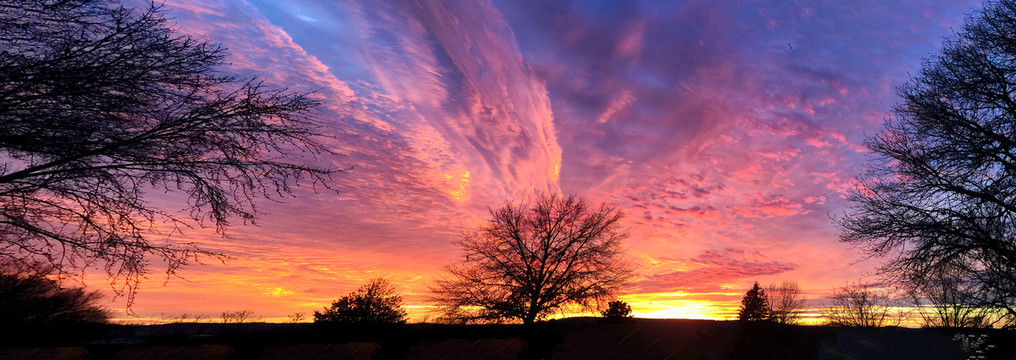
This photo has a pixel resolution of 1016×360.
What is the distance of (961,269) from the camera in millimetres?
11664

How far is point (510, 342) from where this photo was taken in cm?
1341

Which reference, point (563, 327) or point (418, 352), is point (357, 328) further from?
point (563, 327)

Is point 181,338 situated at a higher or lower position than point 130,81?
lower

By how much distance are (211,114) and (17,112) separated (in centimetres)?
185

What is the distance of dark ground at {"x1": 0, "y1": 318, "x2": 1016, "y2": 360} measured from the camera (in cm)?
973

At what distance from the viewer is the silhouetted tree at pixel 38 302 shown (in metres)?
5.67

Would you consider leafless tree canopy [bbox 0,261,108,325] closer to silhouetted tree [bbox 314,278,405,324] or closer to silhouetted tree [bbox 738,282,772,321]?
silhouetted tree [bbox 314,278,405,324]

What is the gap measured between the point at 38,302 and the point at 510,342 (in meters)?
14.0

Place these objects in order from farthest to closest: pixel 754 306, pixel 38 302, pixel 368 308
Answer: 1. pixel 754 306
2. pixel 368 308
3. pixel 38 302

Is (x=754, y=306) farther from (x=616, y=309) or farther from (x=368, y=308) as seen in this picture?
(x=368, y=308)

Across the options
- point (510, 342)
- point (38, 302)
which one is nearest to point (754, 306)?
point (510, 342)

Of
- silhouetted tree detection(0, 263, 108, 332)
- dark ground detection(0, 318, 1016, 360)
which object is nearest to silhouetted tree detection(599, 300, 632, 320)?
dark ground detection(0, 318, 1016, 360)

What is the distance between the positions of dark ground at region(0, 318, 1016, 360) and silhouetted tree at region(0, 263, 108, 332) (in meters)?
0.65

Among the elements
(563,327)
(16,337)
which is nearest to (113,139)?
(16,337)
